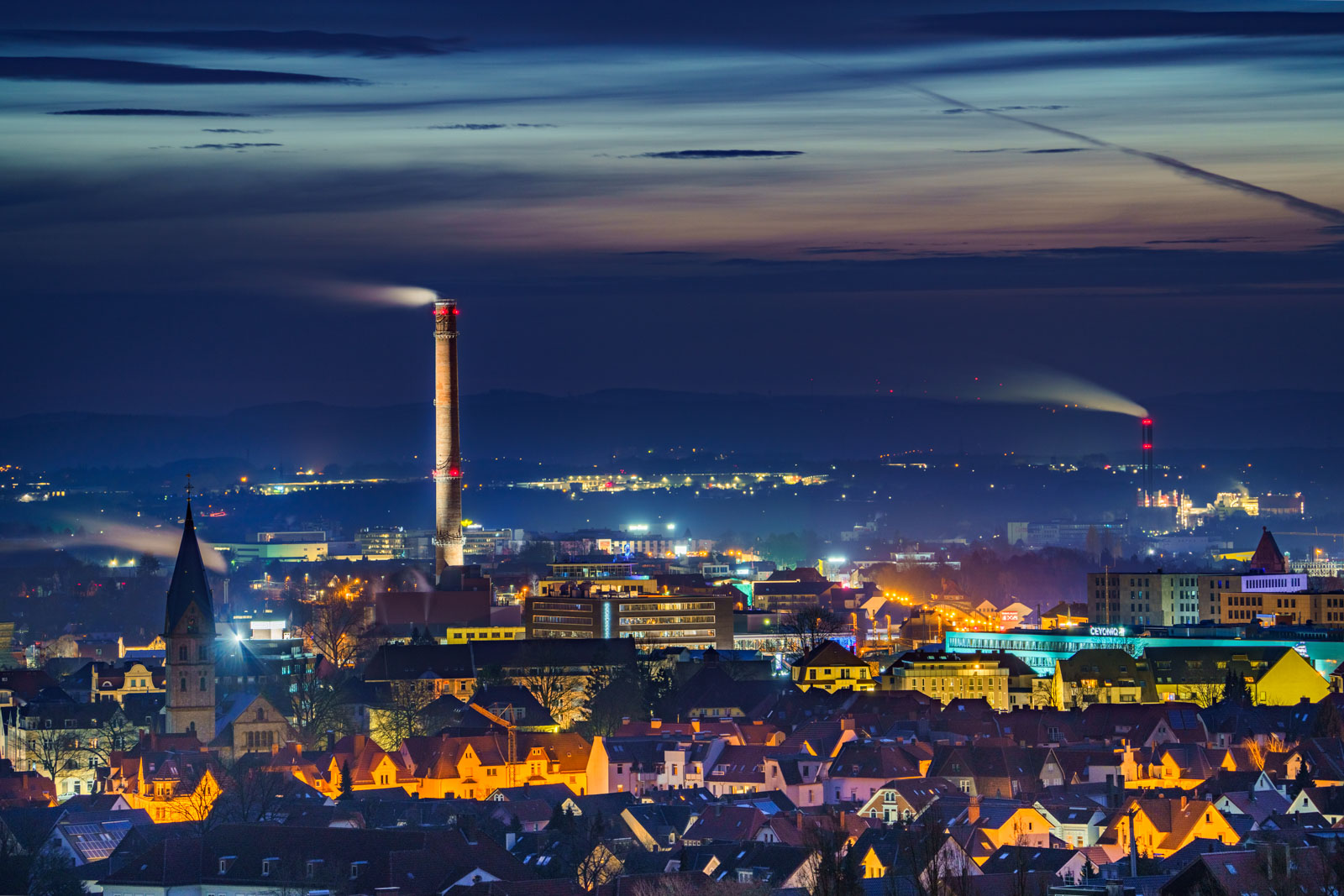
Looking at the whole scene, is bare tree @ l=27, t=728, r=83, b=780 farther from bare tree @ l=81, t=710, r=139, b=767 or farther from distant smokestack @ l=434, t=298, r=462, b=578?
distant smokestack @ l=434, t=298, r=462, b=578

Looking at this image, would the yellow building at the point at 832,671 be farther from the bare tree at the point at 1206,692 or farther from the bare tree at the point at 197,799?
the bare tree at the point at 197,799

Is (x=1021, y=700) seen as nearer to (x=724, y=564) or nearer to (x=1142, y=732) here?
(x=1142, y=732)

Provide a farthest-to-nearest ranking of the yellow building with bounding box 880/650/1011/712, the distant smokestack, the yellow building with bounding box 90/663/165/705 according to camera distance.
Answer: the distant smokestack, the yellow building with bounding box 880/650/1011/712, the yellow building with bounding box 90/663/165/705

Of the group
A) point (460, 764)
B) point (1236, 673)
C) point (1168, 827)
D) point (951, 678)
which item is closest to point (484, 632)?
point (951, 678)

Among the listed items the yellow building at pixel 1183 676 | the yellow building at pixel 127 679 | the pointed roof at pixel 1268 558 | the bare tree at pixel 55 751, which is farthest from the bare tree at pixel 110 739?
the pointed roof at pixel 1268 558

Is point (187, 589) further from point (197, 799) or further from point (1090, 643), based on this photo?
point (1090, 643)

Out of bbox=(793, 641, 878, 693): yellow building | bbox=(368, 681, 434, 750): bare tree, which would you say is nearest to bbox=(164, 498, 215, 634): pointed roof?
bbox=(368, 681, 434, 750): bare tree
